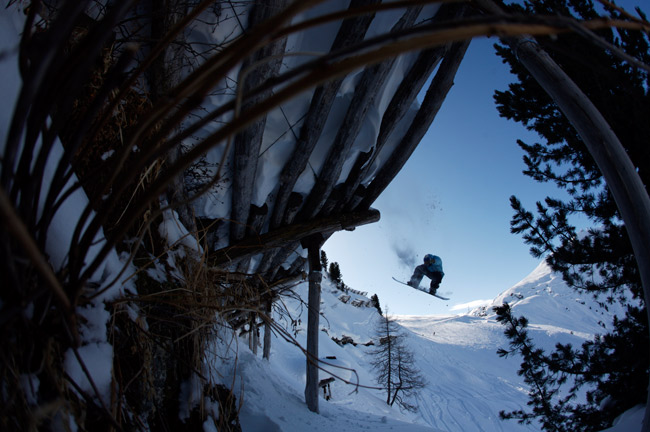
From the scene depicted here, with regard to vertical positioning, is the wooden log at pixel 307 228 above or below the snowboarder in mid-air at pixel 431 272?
below

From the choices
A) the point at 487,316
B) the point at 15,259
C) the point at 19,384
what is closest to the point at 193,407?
the point at 19,384

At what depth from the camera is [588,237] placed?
13.6 ft

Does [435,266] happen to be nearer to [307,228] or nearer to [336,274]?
[307,228]

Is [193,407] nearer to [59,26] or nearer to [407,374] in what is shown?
[59,26]

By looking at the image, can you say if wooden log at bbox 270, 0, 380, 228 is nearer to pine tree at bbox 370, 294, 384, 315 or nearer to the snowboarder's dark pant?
the snowboarder's dark pant

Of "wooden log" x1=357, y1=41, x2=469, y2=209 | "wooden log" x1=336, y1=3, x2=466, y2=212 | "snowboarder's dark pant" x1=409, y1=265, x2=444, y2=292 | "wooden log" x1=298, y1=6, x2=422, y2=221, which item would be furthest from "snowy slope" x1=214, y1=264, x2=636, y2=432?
"snowboarder's dark pant" x1=409, y1=265, x2=444, y2=292

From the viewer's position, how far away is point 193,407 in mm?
1077

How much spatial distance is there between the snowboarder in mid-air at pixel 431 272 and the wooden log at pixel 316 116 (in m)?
8.64

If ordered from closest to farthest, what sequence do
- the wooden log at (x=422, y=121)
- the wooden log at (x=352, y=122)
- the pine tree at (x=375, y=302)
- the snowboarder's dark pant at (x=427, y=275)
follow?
the wooden log at (x=352, y=122) → the wooden log at (x=422, y=121) → the snowboarder's dark pant at (x=427, y=275) → the pine tree at (x=375, y=302)

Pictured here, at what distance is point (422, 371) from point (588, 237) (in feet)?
69.6

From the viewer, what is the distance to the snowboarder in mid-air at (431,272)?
11242 mm

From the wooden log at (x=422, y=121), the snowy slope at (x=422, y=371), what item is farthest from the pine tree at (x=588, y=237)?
the wooden log at (x=422, y=121)

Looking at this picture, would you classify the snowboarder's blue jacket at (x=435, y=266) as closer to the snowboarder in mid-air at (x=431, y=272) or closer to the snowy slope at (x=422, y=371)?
the snowboarder in mid-air at (x=431, y=272)

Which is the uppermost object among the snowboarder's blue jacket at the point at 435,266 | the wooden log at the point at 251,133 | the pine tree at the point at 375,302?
the snowboarder's blue jacket at the point at 435,266
